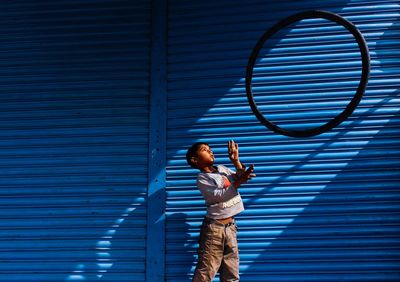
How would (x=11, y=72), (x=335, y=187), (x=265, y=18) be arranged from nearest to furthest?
(x=335, y=187) → (x=265, y=18) → (x=11, y=72)

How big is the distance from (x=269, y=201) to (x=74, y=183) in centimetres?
212

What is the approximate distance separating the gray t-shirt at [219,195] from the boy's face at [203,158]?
0.45 ft

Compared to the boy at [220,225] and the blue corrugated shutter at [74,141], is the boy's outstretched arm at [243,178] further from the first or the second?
the blue corrugated shutter at [74,141]

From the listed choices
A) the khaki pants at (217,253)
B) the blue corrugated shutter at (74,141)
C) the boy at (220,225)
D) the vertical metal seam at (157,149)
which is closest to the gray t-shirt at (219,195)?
the boy at (220,225)

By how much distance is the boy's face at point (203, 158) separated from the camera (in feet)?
14.4

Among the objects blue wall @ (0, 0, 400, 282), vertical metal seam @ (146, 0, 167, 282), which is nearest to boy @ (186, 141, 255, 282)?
blue wall @ (0, 0, 400, 282)

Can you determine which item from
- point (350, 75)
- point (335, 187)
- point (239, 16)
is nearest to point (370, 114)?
point (350, 75)

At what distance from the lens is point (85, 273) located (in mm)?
4785

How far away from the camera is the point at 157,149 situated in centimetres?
483

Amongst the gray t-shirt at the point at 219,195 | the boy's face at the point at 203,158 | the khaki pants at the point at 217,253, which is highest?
the boy's face at the point at 203,158

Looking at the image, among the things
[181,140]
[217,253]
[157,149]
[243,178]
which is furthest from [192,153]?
[217,253]

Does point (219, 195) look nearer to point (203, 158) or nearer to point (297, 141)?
point (203, 158)

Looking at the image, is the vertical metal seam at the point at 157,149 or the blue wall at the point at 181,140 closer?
the blue wall at the point at 181,140

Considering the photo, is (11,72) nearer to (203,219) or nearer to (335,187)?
(203,219)
